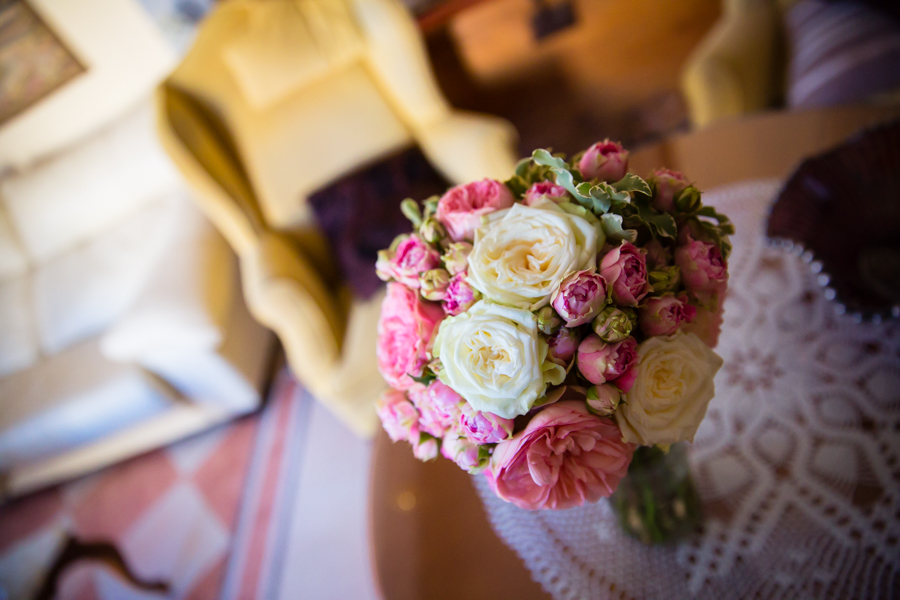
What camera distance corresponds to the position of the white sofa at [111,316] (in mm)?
1689

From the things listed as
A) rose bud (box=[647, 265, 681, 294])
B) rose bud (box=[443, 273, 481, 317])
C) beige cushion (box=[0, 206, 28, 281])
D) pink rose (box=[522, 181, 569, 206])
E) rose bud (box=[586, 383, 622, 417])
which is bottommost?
beige cushion (box=[0, 206, 28, 281])

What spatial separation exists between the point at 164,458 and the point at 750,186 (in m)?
2.37

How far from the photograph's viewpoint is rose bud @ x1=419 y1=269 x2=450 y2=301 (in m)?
0.47

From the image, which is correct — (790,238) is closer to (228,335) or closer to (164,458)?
(228,335)

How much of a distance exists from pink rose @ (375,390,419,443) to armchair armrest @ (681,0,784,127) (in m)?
1.23

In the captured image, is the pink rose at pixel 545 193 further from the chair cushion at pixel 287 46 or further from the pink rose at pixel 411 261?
the chair cushion at pixel 287 46

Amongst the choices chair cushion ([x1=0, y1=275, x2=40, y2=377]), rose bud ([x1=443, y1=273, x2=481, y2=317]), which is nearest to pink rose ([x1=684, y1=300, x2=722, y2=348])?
rose bud ([x1=443, y1=273, x2=481, y2=317])

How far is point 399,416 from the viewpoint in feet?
1.66

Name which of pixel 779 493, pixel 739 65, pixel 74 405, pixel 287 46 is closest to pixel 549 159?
pixel 779 493

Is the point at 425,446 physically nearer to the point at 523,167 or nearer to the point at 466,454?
the point at 466,454

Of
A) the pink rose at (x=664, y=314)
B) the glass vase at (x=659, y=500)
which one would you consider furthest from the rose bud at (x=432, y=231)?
the glass vase at (x=659, y=500)

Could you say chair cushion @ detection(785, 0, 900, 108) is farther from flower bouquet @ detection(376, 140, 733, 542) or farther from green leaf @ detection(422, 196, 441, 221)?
green leaf @ detection(422, 196, 441, 221)

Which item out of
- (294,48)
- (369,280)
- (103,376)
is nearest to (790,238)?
(369,280)

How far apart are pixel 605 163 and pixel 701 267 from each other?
137mm
